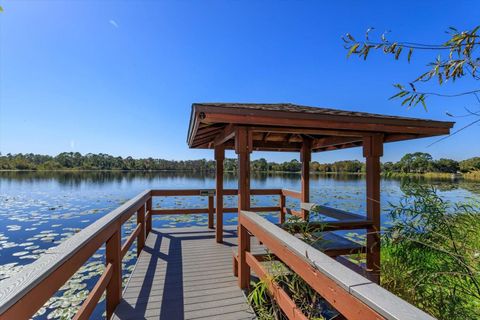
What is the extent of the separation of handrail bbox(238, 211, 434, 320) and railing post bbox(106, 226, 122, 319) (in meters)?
1.43

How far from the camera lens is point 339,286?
3.00ft

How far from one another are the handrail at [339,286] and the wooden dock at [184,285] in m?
1.01

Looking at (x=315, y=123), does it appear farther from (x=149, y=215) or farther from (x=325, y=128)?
(x=149, y=215)

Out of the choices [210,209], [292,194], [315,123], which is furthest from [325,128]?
[210,209]

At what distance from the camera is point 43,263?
3.23 feet

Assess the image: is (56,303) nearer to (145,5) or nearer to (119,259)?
(119,259)

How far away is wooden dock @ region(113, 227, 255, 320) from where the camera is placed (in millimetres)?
2213

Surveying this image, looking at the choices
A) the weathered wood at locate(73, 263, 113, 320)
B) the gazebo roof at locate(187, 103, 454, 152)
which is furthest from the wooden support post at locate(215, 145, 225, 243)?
the weathered wood at locate(73, 263, 113, 320)

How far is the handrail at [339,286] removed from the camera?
0.71 metres

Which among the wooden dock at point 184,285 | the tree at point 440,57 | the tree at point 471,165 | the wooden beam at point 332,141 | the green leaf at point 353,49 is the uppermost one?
the green leaf at point 353,49

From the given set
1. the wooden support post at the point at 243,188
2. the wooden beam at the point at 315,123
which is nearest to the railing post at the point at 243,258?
the wooden support post at the point at 243,188

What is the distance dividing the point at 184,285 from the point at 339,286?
7.68 feet

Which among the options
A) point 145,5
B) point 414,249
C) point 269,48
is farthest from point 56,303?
point 269,48

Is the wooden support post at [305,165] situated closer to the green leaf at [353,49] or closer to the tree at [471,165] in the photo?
the tree at [471,165]
